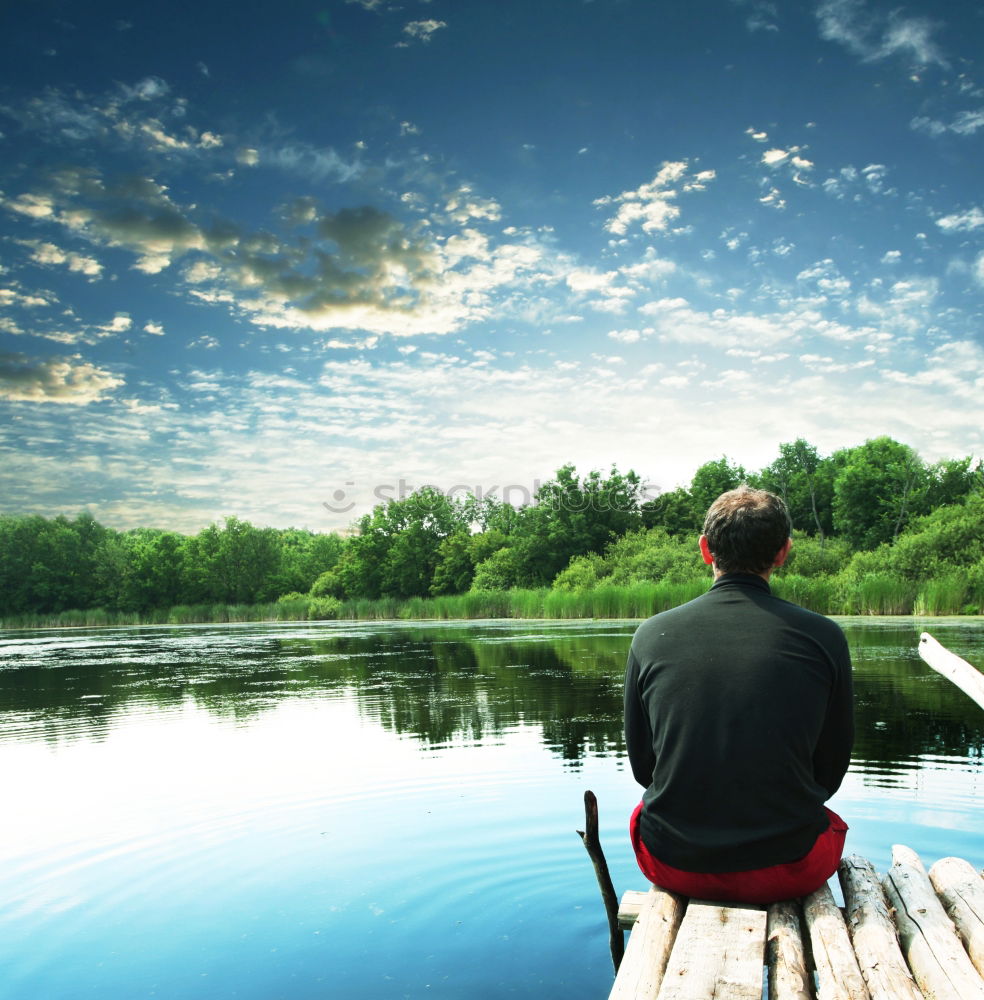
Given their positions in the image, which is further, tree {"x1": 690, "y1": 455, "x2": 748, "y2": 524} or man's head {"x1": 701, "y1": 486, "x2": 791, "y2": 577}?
tree {"x1": 690, "y1": 455, "x2": 748, "y2": 524}

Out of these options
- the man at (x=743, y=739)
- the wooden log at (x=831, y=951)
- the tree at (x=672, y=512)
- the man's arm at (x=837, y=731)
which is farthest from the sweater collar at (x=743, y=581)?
the tree at (x=672, y=512)

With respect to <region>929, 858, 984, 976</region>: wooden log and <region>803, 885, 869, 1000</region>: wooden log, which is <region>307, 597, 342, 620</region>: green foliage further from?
<region>803, 885, 869, 1000</region>: wooden log

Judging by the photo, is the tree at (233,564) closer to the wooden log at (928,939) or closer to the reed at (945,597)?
the reed at (945,597)

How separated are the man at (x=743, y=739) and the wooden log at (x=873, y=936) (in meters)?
0.13

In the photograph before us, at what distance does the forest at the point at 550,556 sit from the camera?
31.2 metres

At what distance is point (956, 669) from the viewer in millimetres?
3148

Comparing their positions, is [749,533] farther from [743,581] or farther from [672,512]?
[672,512]

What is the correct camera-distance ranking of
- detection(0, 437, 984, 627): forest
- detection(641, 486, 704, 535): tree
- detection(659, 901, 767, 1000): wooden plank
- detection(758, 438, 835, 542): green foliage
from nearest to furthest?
1. detection(659, 901, 767, 1000): wooden plank
2. detection(0, 437, 984, 627): forest
3. detection(641, 486, 704, 535): tree
4. detection(758, 438, 835, 542): green foliage

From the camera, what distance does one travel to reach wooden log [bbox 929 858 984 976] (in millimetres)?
Answer: 2129

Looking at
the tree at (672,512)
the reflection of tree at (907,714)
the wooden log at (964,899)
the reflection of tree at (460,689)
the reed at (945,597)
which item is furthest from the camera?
the tree at (672,512)

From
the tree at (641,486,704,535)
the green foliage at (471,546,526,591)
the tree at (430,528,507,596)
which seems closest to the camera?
the tree at (641,486,704,535)

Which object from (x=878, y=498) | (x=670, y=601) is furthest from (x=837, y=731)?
(x=878, y=498)

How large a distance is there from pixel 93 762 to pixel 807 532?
188 feet

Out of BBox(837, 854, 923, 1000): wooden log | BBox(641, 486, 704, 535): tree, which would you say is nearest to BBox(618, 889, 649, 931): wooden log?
BBox(837, 854, 923, 1000): wooden log
